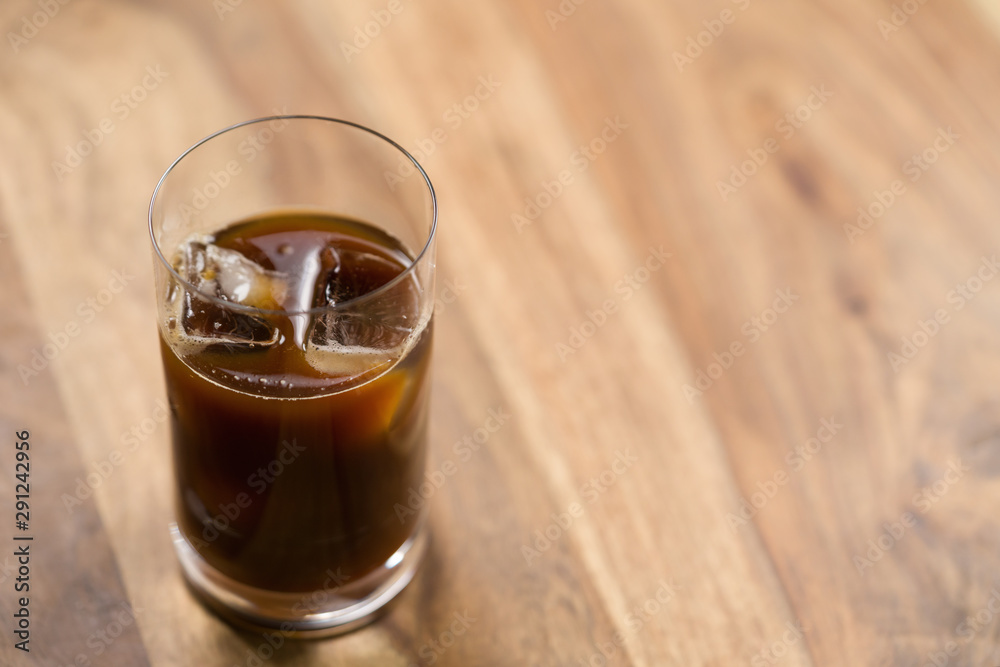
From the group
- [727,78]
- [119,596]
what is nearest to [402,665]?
[119,596]

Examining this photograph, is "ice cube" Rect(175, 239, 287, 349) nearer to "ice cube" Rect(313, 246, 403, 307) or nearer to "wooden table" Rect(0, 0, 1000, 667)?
"ice cube" Rect(313, 246, 403, 307)

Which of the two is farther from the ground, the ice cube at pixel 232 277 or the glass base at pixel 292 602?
the ice cube at pixel 232 277

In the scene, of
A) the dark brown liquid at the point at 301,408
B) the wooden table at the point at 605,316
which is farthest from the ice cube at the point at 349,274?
the wooden table at the point at 605,316

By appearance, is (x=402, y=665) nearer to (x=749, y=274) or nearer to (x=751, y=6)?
(x=749, y=274)

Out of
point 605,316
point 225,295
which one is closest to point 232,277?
point 225,295

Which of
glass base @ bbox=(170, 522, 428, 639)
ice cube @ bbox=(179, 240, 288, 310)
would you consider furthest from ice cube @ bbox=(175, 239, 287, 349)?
glass base @ bbox=(170, 522, 428, 639)

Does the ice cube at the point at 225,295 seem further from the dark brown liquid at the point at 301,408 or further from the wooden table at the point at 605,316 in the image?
the wooden table at the point at 605,316

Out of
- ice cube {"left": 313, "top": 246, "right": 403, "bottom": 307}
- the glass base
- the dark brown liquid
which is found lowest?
the glass base
